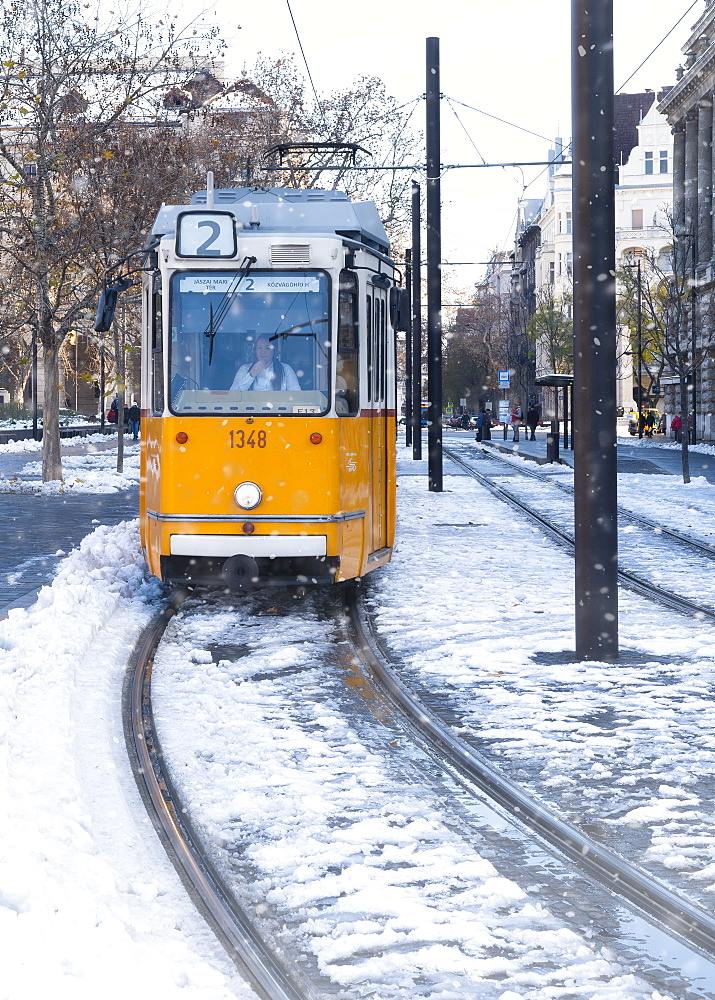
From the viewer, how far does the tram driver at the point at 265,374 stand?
10.2 meters

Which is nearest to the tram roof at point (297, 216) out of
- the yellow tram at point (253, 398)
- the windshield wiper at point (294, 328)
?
the yellow tram at point (253, 398)

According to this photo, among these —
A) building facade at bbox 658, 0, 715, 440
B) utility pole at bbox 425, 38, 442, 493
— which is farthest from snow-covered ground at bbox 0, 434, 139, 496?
building facade at bbox 658, 0, 715, 440

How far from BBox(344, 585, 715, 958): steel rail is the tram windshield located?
305 cm

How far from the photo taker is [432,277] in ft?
75.7

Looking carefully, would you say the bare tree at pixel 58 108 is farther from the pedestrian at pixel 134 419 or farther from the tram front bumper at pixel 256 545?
the pedestrian at pixel 134 419

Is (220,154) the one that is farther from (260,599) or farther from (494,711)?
(494,711)

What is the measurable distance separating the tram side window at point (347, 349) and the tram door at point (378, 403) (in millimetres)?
323

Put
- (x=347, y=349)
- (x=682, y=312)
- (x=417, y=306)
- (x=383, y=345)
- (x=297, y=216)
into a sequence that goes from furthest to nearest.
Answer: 1. (x=682, y=312)
2. (x=417, y=306)
3. (x=383, y=345)
4. (x=297, y=216)
5. (x=347, y=349)

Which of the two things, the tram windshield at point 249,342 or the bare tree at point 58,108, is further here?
the bare tree at point 58,108

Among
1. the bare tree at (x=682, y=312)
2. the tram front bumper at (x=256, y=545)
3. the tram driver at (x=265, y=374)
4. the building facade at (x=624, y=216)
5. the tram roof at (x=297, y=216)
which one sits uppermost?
the building facade at (x=624, y=216)

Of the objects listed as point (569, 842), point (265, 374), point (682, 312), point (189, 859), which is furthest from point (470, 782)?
point (682, 312)

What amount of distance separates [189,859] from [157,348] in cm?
618

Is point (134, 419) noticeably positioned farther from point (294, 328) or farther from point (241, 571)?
point (241, 571)

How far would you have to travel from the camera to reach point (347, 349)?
10406mm
